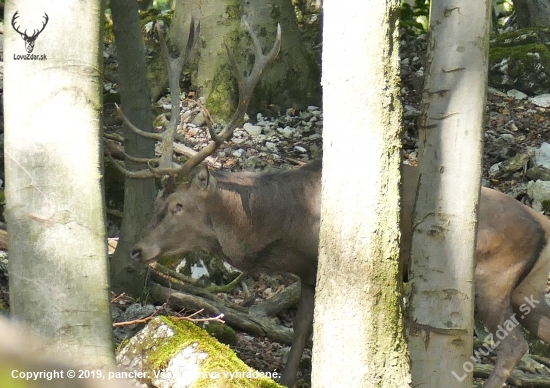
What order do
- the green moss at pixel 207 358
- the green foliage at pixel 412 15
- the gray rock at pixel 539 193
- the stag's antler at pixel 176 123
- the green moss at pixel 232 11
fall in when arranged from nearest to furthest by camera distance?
the green moss at pixel 207 358 → the stag's antler at pixel 176 123 → the gray rock at pixel 539 193 → the green moss at pixel 232 11 → the green foliage at pixel 412 15

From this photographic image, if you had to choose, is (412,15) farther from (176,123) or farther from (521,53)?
(176,123)

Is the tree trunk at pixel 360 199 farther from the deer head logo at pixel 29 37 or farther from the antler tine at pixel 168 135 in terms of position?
the antler tine at pixel 168 135

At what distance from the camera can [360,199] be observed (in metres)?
3.47

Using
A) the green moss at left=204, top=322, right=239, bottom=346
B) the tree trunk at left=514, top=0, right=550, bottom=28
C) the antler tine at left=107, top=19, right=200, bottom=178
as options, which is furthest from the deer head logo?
the tree trunk at left=514, top=0, right=550, bottom=28

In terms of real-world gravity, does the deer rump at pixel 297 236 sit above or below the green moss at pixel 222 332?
above

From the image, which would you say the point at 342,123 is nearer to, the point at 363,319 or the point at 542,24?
the point at 363,319

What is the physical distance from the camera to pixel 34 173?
115 inches

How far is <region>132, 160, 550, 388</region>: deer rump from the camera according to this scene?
22.7 feet

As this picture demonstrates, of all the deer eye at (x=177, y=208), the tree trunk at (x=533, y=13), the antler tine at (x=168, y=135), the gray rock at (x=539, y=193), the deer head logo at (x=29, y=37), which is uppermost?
the tree trunk at (x=533, y=13)

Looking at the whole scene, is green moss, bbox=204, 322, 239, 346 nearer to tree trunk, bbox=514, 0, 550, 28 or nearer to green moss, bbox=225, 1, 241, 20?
green moss, bbox=225, 1, 241, 20

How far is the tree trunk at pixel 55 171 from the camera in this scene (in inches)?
115

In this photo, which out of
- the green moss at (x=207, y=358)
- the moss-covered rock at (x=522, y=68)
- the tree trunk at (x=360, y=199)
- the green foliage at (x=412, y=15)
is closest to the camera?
the tree trunk at (x=360, y=199)

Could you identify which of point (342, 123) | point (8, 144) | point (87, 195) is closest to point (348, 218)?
point (342, 123)

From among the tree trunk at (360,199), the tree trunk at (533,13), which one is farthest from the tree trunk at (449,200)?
the tree trunk at (533,13)
